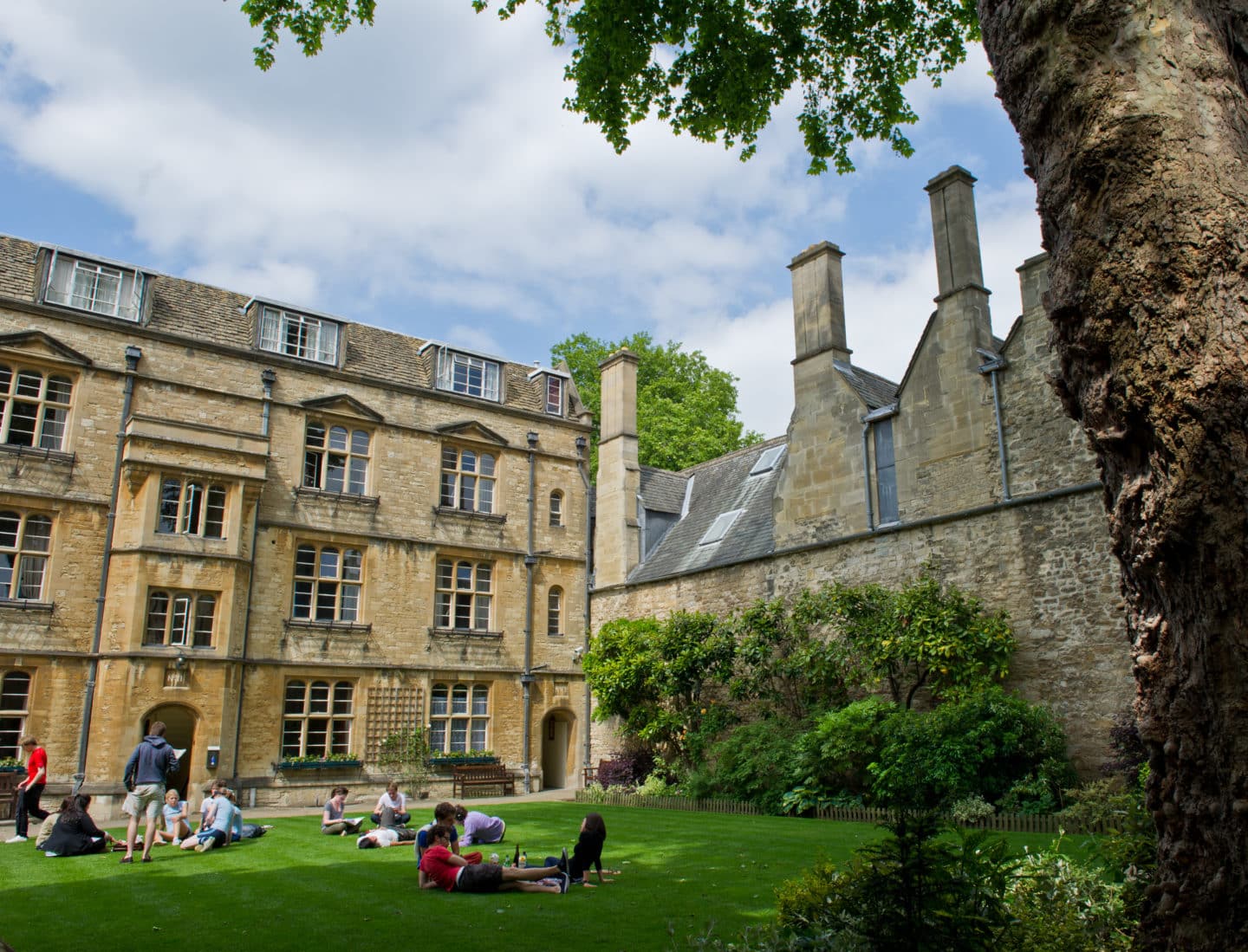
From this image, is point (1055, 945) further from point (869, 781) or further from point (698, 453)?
point (698, 453)

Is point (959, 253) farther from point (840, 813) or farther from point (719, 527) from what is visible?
point (840, 813)

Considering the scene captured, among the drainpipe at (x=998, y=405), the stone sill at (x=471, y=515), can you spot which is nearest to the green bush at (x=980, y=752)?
the drainpipe at (x=998, y=405)

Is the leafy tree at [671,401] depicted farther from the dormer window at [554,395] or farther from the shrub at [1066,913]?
the shrub at [1066,913]

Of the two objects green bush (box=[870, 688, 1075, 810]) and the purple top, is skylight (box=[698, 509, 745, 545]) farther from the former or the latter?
the purple top

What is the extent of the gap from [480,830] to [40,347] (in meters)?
14.6

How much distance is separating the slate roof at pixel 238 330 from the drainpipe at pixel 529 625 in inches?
69.0

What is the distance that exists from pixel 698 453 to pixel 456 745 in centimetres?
1641

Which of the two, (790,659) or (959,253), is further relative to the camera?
(790,659)

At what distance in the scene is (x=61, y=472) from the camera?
19.4 meters

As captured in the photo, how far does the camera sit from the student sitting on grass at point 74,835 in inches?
470

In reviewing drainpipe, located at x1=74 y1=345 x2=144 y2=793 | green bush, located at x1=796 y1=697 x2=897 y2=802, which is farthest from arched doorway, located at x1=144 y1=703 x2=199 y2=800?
green bush, located at x1=796 y1=697 x2=897 y2=802

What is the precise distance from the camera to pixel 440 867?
30.1ft

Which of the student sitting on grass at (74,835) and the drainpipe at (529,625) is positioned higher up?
the drainpipe at (529,625)

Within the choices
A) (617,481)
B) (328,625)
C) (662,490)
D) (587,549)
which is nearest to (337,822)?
(328,625)
